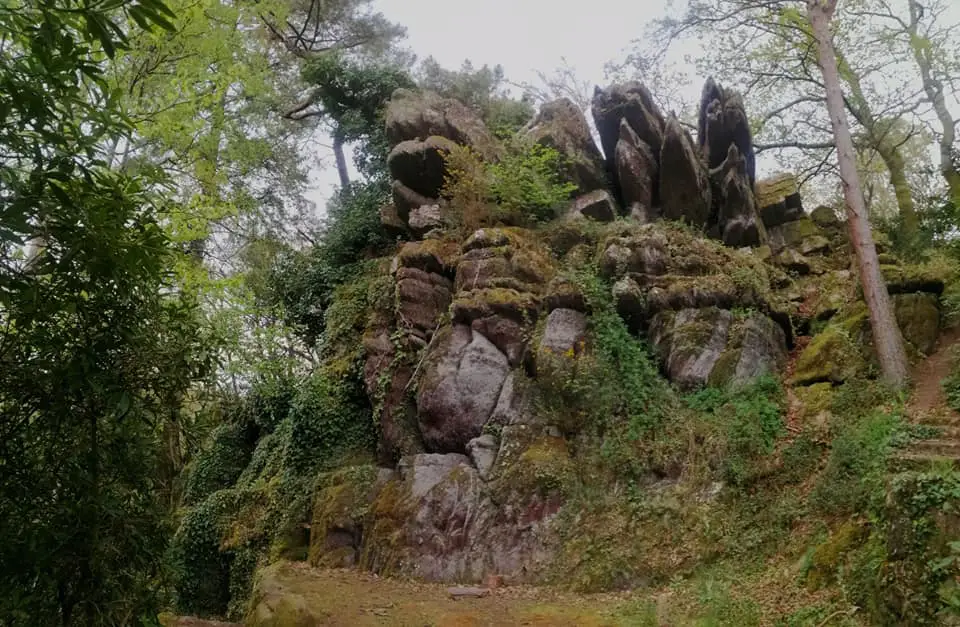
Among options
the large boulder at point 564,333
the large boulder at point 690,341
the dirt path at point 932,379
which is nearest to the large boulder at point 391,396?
the large boulder at point 564,333

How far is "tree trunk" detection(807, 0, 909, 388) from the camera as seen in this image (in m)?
8.73

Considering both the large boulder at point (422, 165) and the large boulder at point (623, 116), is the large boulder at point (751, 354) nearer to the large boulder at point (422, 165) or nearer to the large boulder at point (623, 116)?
the large boulder at point (623, 116)

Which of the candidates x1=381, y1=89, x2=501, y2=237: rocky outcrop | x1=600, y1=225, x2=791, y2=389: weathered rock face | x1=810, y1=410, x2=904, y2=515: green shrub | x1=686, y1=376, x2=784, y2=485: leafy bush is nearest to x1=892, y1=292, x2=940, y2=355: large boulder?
x1=600, y1=225, x2=791, y2=389: weathered rock face

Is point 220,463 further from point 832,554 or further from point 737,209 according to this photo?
point 737,209

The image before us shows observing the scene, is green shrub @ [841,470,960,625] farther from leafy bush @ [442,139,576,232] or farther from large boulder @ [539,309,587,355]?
leafy bush @ [442,139,576,232]

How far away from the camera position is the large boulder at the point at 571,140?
14312 millimetres

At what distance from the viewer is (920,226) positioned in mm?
12664

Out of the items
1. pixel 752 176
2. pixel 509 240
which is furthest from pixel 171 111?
pixel 752 176

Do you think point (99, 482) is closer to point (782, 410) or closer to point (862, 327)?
point (782, 410)

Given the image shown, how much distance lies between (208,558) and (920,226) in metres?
16.3

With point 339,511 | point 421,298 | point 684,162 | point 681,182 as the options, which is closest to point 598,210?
point 681,182

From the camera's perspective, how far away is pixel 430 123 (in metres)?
15.0

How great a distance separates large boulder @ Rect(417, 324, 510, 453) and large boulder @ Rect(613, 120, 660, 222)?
18.2ft

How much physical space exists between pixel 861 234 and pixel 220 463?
48.4 ft
